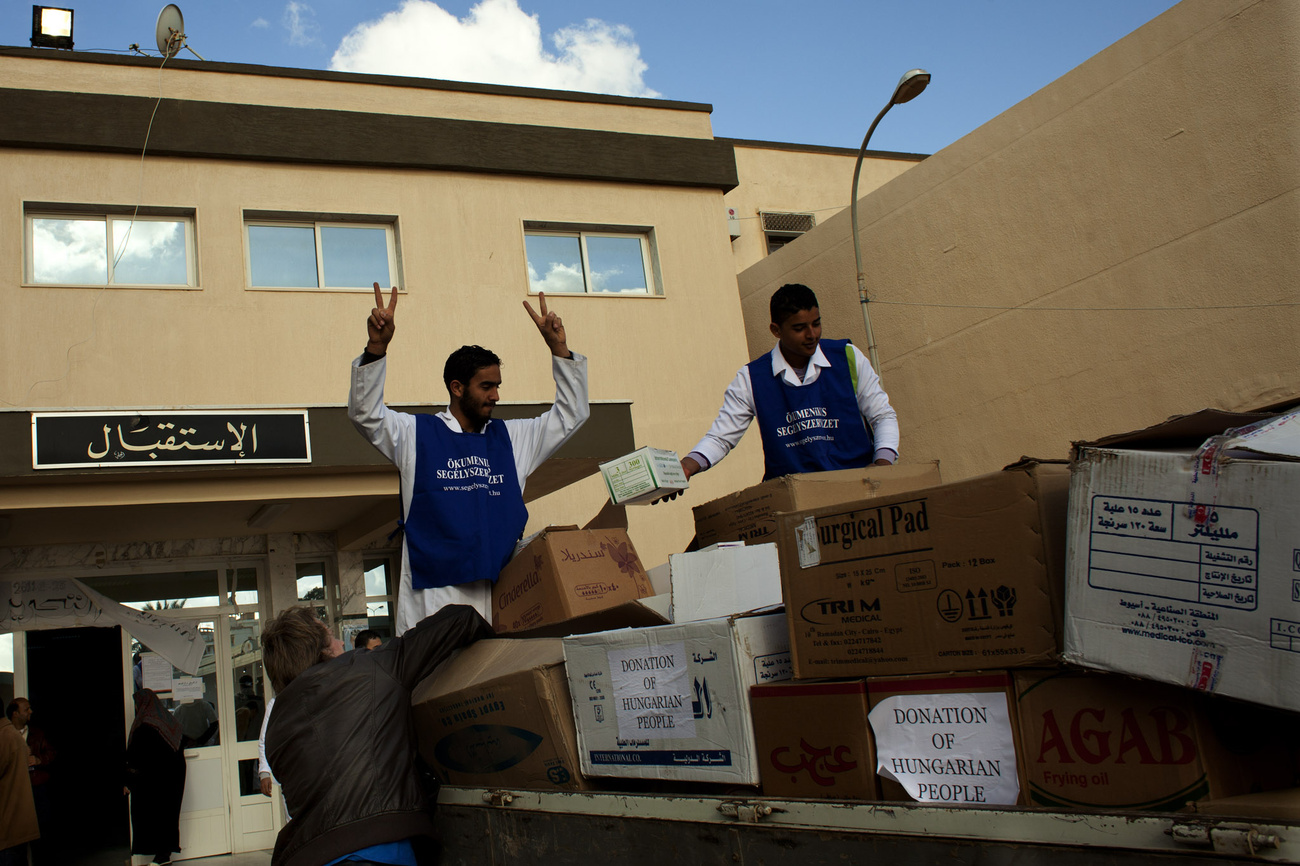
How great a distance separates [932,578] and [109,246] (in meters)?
9.17

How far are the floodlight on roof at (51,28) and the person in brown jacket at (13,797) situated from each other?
22.4 ft

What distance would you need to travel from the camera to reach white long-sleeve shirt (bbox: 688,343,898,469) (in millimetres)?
3832

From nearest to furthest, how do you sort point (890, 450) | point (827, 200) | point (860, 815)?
point (860, 815), point (890, 450), point (827, 200)

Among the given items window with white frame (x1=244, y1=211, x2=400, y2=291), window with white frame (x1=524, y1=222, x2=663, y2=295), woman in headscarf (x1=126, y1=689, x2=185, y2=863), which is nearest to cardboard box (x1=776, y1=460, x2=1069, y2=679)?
woman in headscarf (x1=126, y1=689, x2=185, y2=863)

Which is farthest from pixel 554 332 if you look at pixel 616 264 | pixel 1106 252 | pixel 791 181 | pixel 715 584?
pixel 791 181

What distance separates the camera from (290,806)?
286 cm

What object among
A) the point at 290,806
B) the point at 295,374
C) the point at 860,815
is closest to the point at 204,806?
the point at 295,374

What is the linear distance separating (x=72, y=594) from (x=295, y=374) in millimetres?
2771

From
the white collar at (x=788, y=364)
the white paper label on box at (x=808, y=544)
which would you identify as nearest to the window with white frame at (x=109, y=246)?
the white collar at (x=788, y=364)

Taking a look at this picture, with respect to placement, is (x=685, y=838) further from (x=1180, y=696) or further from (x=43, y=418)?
(x=43, y=418)

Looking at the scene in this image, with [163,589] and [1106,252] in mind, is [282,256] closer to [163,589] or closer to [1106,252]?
[163,589]

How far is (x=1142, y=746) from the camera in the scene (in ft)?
5.77

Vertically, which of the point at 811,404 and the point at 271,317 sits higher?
the point at 271,317

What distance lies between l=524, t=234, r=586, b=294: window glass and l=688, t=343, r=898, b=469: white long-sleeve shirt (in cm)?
685
